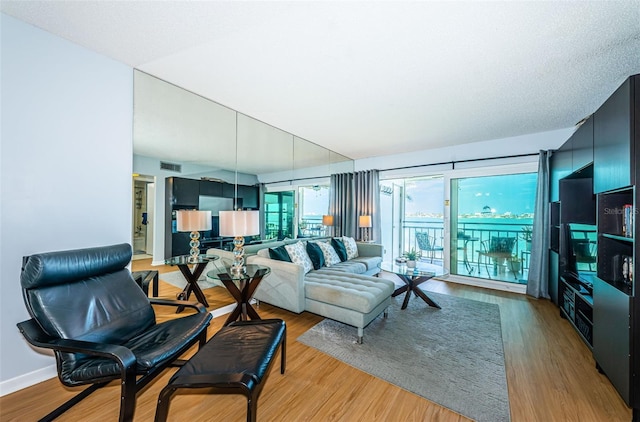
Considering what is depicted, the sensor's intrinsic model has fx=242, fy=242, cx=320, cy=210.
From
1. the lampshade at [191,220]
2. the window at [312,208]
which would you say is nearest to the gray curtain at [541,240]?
the window at [312,208]

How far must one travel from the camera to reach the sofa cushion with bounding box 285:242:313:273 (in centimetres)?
329

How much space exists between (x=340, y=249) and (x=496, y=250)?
282 cm

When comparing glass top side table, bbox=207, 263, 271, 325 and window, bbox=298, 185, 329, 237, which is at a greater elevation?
A: window, bbox=298, 185, 329, 237

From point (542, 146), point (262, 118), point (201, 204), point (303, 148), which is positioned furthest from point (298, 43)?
point (542, 146)

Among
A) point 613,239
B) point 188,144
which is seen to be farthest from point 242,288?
point 613,239

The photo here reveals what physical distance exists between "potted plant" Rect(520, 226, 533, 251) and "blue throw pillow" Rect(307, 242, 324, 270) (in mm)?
3426

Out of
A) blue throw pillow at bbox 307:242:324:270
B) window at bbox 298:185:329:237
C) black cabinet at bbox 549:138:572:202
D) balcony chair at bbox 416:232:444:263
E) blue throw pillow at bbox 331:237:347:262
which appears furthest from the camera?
balcony chair at bbox 416:232:444:263

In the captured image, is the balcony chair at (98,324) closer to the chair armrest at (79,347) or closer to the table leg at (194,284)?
the chair armrest at (79,347)

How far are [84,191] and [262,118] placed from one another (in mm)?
2180

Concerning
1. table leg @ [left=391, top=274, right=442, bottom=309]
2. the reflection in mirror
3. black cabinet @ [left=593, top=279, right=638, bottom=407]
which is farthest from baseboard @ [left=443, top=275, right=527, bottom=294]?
the reflection in mirror

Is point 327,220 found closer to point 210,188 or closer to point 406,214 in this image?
point 406,214

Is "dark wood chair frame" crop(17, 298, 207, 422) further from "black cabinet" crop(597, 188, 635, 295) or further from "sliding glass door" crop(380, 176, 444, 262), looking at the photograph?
"sliding glass door" crop(380, 176, 444, 262)

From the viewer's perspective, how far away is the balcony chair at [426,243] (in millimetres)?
5867

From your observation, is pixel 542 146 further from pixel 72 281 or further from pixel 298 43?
→ pixel 72 281
